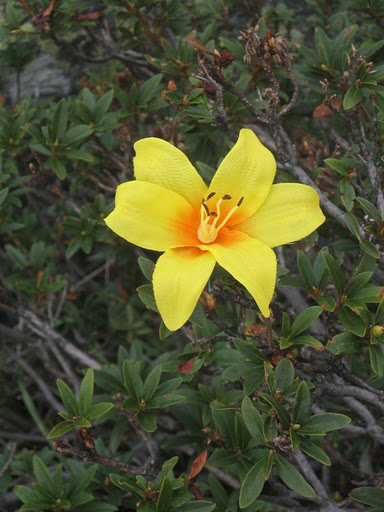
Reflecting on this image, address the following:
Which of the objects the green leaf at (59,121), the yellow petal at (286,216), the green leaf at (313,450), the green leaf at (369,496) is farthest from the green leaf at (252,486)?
the green leaf at (59,121)

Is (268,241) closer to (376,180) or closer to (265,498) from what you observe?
(376,180)

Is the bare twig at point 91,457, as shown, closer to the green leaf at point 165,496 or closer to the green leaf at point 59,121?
the green leaf at point 165,496

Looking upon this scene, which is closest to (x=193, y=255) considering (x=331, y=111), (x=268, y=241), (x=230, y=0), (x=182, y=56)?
(x=268, y=241)

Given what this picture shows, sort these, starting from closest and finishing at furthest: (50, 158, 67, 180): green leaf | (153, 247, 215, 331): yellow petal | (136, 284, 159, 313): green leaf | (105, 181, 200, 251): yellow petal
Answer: (153, 247, 215, 331): yellow petal < (105, 181, 200, 251): yellow petal < (136, 284, 159, 313): green leaf < (50, 158, 67, 180): green leaf

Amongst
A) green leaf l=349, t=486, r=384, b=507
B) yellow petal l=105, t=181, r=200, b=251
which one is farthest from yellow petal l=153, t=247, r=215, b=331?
A: green leaf l=349, t=486, r=384, b=507

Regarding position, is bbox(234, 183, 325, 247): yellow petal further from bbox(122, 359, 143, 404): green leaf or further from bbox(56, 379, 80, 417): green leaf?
bbox(56, 379, 80, 417): green leaf
